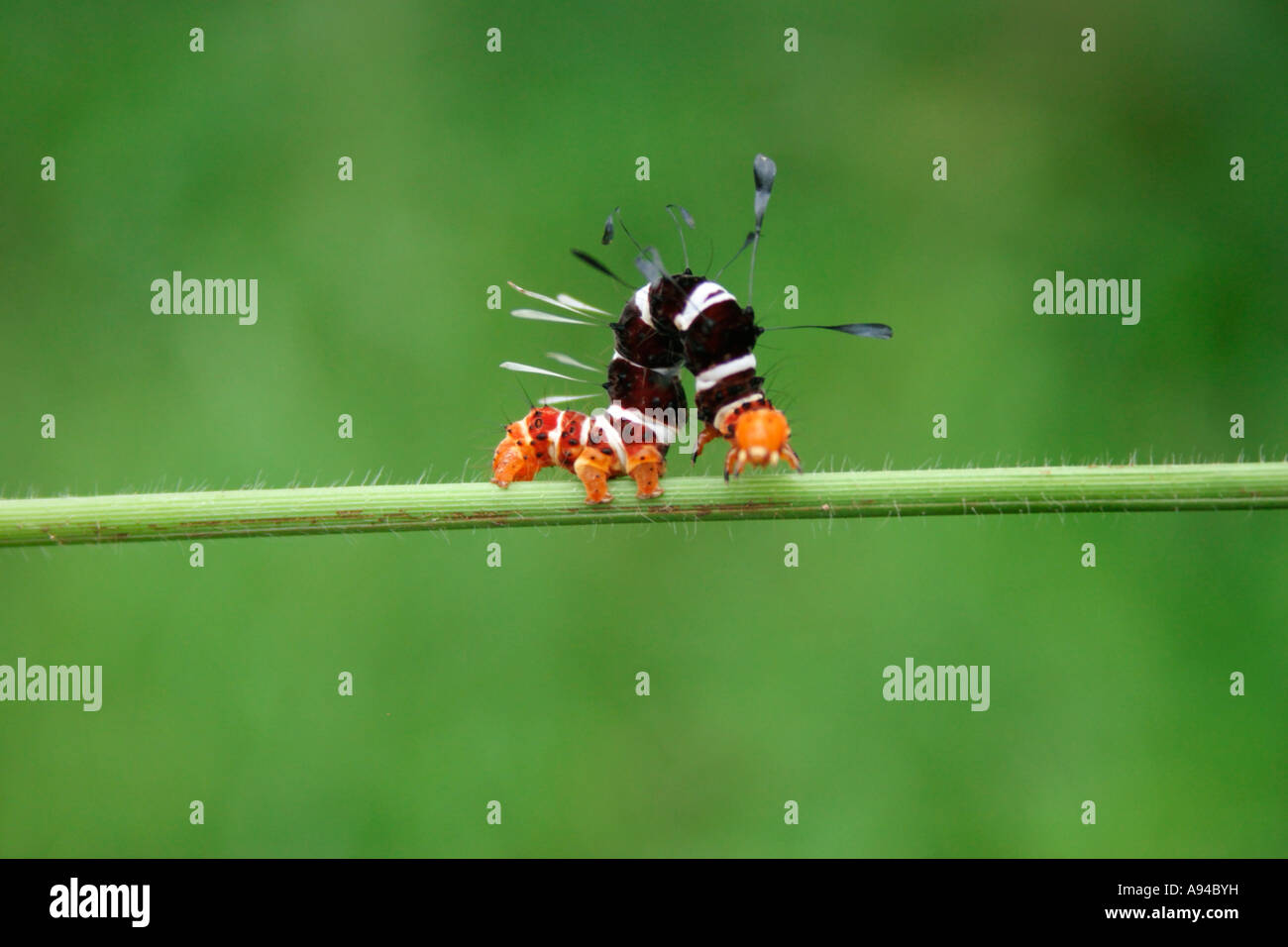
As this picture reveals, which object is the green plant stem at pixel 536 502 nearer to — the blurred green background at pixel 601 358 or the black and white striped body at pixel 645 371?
the black and white striped body at pixel 645 371

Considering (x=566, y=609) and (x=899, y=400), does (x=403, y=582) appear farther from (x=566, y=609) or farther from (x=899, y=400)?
(x=899, y=400)

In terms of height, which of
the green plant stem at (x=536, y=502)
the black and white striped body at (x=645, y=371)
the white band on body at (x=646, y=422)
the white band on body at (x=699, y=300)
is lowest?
the green plant stem at (x=536, y=502)

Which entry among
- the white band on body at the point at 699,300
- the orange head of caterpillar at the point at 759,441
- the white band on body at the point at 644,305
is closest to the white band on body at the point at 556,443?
the white band on body at the point at 644,305

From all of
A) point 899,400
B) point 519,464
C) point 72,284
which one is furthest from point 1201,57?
point 72,284

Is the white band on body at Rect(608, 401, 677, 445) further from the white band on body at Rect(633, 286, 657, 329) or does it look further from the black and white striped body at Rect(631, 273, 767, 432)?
the white band on body at Rect(633, 286, 657, 329)

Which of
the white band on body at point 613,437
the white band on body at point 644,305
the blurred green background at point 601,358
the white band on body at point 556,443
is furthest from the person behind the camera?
the blurred green background at point 601,358

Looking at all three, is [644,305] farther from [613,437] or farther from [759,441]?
[759,441]
